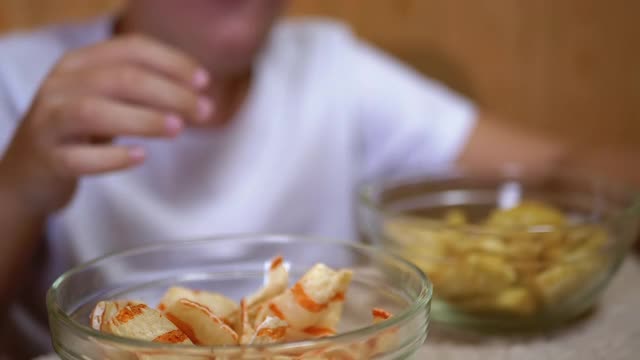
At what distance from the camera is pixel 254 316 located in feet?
Result: 1.44

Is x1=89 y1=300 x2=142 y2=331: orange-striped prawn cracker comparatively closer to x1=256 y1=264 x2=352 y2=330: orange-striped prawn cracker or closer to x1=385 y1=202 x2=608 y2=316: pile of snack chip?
x1=256 y1=264 x2=352 y2=330: orange-striped prawn cracker

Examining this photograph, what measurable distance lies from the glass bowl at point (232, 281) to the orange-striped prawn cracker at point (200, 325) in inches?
1.9

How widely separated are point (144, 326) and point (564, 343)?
1.01 ft

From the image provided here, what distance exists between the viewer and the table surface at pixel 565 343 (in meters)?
0.52

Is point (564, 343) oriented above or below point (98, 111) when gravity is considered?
below

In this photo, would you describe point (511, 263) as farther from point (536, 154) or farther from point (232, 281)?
point (536, 154)

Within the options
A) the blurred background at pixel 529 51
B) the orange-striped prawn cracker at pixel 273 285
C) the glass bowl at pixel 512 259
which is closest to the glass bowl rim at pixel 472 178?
the glass bowl at pixel 512 259

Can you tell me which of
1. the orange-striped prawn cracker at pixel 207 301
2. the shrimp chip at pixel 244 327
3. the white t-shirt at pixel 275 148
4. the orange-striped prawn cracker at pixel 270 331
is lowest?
the white t-shirt at pixel 275 148

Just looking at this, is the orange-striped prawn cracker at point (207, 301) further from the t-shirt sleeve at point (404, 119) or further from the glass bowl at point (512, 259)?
the t-shirt sleeve at point (404, 119)

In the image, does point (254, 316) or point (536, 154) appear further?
point (536, 154)

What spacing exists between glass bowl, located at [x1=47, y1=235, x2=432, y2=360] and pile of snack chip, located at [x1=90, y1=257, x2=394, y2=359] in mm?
14

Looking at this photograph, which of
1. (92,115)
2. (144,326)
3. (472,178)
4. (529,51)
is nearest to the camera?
(144,326)

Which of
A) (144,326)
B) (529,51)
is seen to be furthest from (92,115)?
(529,51)

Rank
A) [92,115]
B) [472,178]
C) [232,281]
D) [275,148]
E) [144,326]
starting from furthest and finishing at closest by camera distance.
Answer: [275,148] → [472,178] → [92,115] → [232,281] → [144,326]
